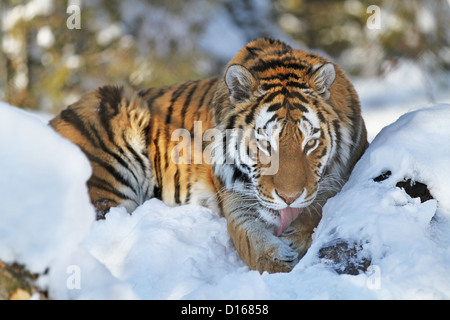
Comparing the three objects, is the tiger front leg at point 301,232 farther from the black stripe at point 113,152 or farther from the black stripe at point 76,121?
the black stripe at point 76,121

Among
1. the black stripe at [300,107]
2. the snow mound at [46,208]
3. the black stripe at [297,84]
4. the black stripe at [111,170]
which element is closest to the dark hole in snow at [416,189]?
the black stripe at [300,107]

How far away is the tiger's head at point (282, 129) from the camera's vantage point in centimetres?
249

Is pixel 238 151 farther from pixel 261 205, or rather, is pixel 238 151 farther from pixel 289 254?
pixel 289 254

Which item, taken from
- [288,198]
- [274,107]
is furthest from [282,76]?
[288,198]

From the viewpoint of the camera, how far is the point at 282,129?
2.53 meters

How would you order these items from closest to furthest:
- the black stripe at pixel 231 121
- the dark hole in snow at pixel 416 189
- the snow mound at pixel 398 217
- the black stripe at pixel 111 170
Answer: the snow mound at pixel 398 217 < the dark hole in snow at pixel 416 189 < the black stripe at pixel 231 121 < the black stripe at pixel 111 170

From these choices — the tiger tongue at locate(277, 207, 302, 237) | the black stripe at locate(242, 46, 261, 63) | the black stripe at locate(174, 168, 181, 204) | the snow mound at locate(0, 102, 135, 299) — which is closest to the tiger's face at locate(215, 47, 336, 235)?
the tiger tongue at locate(277, 207, 302, 237)

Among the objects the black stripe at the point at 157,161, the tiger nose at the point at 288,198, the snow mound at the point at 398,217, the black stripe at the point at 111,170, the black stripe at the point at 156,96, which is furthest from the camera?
the black stripe at the point at 156,96

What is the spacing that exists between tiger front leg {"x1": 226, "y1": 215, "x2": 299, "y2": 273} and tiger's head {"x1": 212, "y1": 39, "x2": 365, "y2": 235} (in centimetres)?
9

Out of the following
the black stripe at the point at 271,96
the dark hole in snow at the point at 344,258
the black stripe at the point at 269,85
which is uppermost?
the black stripe at the point at 269,85

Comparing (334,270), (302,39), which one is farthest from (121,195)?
(302,39)

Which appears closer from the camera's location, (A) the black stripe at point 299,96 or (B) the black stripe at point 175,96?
(A) the black stripe at point 299,96

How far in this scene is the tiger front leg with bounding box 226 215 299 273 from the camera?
252 cm
